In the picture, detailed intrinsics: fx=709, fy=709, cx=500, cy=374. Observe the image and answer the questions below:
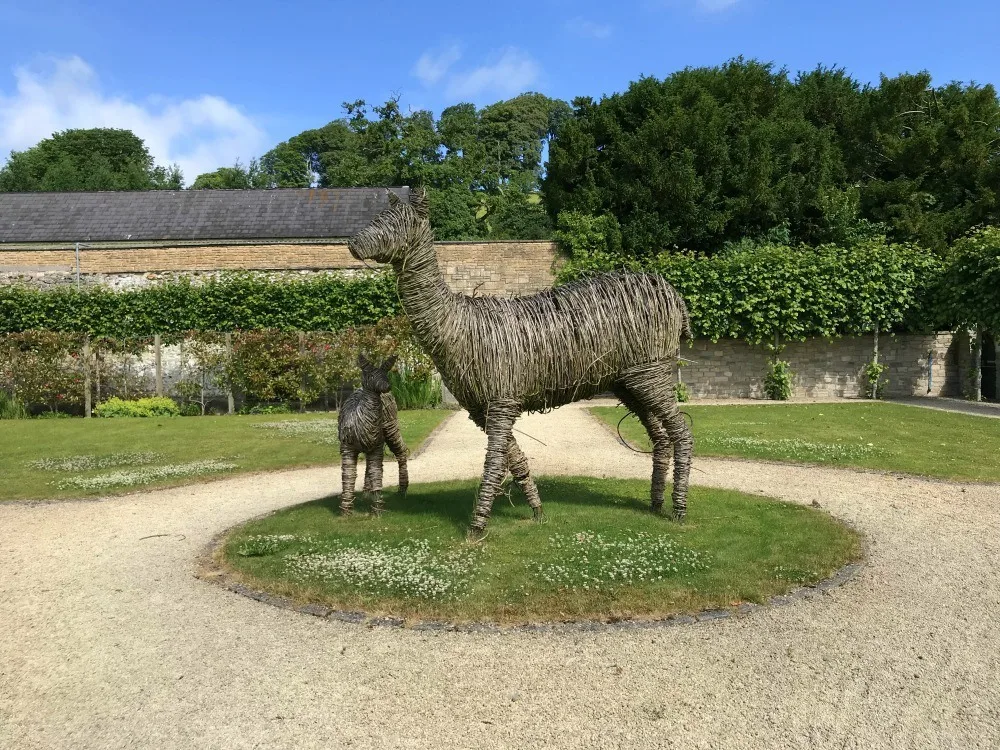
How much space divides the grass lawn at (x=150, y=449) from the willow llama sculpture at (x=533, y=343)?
21.5 feet

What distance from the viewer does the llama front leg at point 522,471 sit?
7.46 metres

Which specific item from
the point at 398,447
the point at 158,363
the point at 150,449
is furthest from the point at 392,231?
the point at 158,363

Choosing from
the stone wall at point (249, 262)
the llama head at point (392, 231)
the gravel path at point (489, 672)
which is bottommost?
the gravel path at point (489, 672)

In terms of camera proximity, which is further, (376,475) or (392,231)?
(376,475)

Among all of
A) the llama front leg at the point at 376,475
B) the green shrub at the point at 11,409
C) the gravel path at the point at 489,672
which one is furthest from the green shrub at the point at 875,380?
the green shrub at the point at 11,409

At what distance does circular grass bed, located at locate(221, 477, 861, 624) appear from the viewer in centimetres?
568

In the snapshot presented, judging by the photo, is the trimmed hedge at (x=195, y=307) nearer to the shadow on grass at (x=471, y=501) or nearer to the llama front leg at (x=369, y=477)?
the shadow on grass at (x=471, y=501)

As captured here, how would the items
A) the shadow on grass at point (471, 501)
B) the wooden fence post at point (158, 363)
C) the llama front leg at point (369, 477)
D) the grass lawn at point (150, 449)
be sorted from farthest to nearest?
the wooden fence post at point (158, 363) < the grass lawn at point (150, 449) < the llama front leg at point (369, 477) < the shadow on grass at point (471, 501)

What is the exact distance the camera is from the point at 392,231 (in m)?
6.31

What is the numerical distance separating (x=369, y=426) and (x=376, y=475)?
2.44 ft

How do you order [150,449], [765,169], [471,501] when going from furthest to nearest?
[765,169], [150,449], [471,501]

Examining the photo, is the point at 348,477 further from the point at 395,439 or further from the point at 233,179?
the point at 233,179

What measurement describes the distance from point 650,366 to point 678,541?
1.78 metres

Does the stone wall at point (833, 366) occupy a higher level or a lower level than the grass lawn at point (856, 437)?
higher
